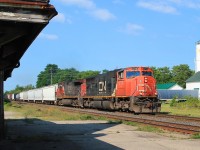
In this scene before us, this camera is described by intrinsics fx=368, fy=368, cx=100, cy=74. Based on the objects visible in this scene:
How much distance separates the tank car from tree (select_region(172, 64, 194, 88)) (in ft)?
333

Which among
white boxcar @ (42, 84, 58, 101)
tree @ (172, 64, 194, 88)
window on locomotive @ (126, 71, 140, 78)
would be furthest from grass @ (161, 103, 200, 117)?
tree @ (172, 64, 194, 88)

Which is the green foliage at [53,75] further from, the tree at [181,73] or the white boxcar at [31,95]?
the white boxcar at [31,95]

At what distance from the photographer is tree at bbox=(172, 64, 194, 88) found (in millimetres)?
132500

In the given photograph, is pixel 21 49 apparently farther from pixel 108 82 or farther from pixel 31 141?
pixel 108 82

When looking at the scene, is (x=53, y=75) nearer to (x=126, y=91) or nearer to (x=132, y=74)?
(x=126, y=91)

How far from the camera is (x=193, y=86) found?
7219 cm

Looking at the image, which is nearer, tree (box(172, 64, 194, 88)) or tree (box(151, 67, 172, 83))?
tree (box(151, 67, 172, 83))

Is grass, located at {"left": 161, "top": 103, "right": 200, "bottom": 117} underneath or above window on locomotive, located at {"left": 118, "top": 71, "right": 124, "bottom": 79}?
underneath

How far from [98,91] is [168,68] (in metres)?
107

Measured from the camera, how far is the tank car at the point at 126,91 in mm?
23812

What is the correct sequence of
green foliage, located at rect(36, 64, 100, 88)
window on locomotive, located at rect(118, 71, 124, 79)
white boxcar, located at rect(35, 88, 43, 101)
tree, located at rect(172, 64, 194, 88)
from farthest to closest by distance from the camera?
green foliage, located at rect(36, 64, 100, 88)
tree, located at rect(172, 64, 194, 88)
white boxcar, located at rect(35, 88, 43, 101)
window on locomotive, located at rect(118, 71, 124, 79)

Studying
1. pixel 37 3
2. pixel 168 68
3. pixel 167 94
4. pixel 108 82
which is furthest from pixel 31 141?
pixel 168 68

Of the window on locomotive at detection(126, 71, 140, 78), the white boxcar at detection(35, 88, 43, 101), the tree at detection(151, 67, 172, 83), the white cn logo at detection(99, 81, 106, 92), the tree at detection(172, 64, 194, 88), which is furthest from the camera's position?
the tree at detection(172, 64, 194, 88)

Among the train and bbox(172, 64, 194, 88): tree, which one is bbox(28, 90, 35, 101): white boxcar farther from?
bbox(172, 64, 194, 88): tree
